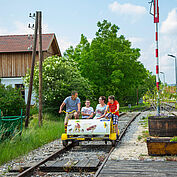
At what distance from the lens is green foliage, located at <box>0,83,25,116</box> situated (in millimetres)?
15875

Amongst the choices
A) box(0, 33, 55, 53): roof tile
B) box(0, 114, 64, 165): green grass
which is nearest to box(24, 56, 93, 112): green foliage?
box(0, 33, 55, 53): roof tile

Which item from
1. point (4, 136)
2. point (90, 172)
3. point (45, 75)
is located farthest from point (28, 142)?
point (45, 75)

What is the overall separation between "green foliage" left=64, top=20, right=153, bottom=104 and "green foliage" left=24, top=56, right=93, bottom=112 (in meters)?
10.0

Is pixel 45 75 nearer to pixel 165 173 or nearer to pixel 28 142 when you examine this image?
pixel 28 142

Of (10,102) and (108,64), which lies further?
(108,64)

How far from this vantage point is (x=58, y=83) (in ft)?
78.9

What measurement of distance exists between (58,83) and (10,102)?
8332 millimetres

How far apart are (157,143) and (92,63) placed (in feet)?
92.3

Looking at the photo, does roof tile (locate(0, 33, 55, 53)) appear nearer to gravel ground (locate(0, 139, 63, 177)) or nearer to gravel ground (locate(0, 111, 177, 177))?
gravel ground (locate(0, 139, 63, 177))

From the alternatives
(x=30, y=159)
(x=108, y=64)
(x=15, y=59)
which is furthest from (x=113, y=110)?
(x=108, y=64)

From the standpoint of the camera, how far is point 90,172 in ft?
23.2

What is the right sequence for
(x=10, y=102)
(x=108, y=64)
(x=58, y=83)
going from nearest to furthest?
(x=10, y=102), (x=58, y=83), (x=108, y=64)

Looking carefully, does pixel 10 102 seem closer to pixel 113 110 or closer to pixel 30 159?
pixel 113 110

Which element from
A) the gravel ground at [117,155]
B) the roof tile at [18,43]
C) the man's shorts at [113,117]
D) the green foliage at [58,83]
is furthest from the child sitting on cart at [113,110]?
the roof tile at [18,43]
